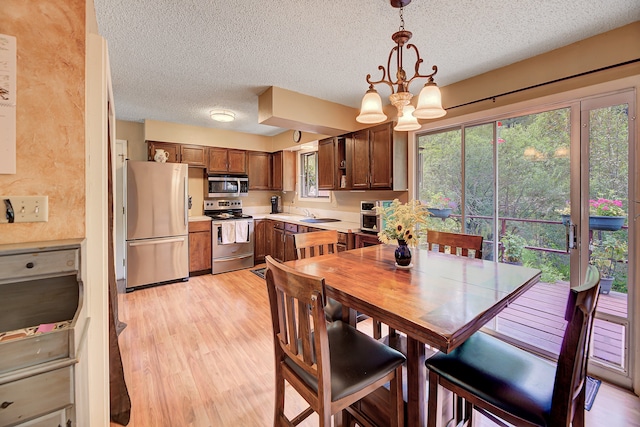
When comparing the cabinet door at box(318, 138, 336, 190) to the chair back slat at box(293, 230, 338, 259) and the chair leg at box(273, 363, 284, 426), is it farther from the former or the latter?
the chair leg at box(273, 363, 284, 426)

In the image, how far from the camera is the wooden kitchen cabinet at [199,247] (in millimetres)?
4359

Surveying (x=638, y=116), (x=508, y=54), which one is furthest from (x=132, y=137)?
(x=638, y=116)

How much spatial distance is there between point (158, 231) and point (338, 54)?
339 centimetres

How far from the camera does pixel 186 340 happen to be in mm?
2516

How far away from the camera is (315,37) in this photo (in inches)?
80.7

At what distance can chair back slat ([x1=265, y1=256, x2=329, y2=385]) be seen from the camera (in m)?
1.01

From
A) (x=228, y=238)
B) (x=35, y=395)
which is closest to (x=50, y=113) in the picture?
(x=35, y=395)

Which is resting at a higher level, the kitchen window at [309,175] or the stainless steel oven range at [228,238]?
the kitchen window at [309,175]

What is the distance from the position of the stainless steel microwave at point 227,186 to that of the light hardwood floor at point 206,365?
1.97m

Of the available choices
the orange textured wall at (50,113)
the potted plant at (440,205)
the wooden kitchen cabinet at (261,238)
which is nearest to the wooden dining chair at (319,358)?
the orange textured wall at (50,113)

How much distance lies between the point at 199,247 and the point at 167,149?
5.58 feet

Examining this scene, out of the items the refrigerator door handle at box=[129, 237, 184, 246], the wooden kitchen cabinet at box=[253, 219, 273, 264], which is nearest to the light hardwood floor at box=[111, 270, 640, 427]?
the refrigerator door handle at box=[129, 237, 184, 246]

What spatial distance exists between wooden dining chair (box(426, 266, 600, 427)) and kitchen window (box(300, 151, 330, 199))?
3.94m

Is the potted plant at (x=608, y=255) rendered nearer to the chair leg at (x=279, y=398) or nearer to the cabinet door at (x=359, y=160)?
the cabinet door at (x=359, y=160)
